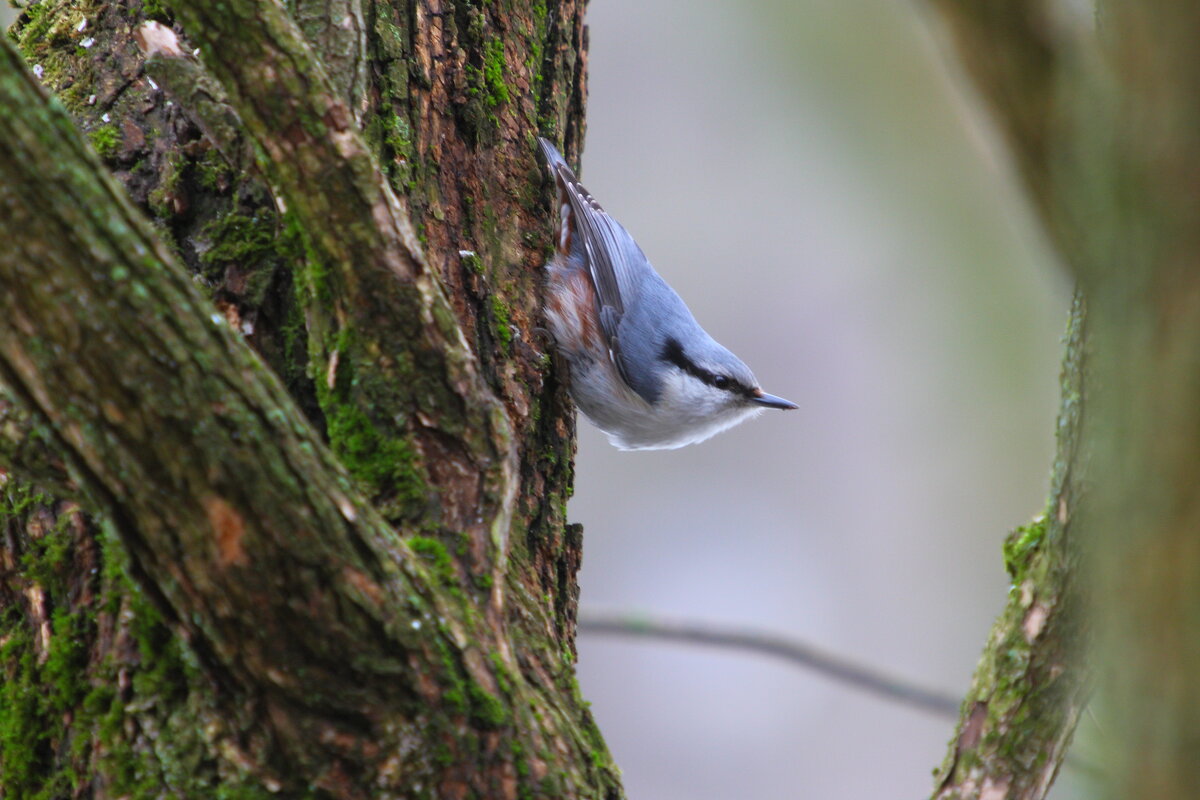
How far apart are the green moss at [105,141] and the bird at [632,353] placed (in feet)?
4.94

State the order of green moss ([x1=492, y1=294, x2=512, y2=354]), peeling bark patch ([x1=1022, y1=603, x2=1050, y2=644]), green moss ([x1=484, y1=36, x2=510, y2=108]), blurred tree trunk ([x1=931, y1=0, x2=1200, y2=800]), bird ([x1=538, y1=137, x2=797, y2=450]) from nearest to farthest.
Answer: blurred tree trunk ([x1=931, y1=0, x2=1200, y2=800]) → peeling bark patch ([x1=1022, y1=603, x2=1050, y2=644]) → green moss ([x1=492, y1=294, x2=512, y2=354]) → green moss ([x1=484, y1=36, x2=510, y2=108]) → bird ([x1=538, y1=137, x2=797, y2=450])

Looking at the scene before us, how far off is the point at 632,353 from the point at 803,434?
4.57 m

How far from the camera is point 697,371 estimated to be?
3.88 m

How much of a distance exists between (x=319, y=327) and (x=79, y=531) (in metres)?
0.53

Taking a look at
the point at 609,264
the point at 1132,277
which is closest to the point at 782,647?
the point at 609,264

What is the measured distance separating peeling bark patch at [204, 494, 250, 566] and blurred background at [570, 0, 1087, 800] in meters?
6.08

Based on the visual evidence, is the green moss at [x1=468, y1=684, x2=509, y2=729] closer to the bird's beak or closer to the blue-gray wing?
the blue-gray wing

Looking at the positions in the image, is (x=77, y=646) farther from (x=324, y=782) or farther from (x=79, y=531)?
(x=324, y=782)

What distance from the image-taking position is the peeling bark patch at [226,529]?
1.27m

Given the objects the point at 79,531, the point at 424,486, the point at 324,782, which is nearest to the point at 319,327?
the point at 424,486

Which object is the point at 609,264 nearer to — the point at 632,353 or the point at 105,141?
the point at 632,353

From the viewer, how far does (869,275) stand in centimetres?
784

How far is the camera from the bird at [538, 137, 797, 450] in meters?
3.57

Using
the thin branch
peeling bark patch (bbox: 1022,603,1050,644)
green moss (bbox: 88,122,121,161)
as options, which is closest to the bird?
the thin branch
